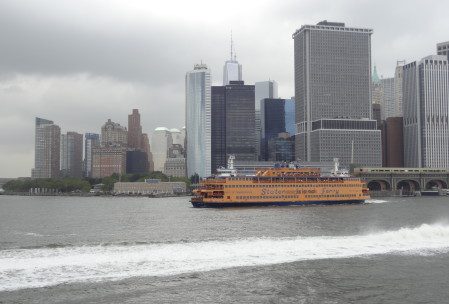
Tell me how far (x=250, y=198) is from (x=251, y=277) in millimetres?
80114

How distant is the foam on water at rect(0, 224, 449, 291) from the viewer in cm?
3538

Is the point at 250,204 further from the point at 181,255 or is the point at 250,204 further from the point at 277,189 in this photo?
the point at 181,255

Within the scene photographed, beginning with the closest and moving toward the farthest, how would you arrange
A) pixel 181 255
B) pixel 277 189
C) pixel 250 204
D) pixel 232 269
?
pixel 232 269 → pixel 181 255 → pixel 250 204 → pixel 277 189

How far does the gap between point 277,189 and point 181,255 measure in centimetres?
7971

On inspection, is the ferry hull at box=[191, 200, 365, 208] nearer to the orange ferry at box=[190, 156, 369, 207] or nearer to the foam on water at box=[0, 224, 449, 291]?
the orange ferry at box=[190, 156, 369, 207]

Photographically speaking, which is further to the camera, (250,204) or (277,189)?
(277,189)

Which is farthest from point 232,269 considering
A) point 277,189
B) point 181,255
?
point 277,189

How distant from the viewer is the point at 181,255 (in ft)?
138

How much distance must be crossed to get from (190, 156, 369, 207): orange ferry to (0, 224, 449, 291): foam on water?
6048 centimetres

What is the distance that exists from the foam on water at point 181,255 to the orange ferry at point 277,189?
60484 mm

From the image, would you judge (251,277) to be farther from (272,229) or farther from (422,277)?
(272,229)

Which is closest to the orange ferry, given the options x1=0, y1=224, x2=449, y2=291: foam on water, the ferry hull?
the ferry hull

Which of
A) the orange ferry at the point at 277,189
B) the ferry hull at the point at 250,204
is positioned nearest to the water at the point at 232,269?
the ferry hull at the point at 250,204

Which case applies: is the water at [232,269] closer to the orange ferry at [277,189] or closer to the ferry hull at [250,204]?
the ferry hull at [250,204]
